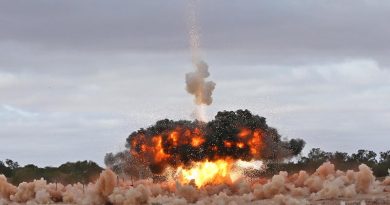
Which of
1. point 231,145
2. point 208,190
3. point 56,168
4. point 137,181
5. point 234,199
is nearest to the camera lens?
point 234,199

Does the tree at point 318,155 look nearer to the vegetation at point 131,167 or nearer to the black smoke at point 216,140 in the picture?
the vegetation at point 131,167

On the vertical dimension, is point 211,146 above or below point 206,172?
above

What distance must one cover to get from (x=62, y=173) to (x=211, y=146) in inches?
2285

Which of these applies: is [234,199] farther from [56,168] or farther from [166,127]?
[56,168]

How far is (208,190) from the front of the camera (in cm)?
11194

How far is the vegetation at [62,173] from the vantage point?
164000 millimetres

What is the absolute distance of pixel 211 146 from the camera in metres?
121

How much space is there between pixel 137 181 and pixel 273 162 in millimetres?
19718

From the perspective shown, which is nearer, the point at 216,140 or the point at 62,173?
the point at 216,140

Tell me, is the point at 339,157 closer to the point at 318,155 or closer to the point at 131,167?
the point at 318,155

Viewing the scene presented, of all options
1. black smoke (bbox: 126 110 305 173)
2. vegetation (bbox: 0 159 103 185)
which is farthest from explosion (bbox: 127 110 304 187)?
vegetation (bbox: 0 159 103 185)

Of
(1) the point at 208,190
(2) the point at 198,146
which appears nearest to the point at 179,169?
Result: (2) the point at 198,146

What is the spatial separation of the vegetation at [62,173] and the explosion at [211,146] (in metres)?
33.9

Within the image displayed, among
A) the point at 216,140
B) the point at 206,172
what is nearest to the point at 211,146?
the point at 216,140
